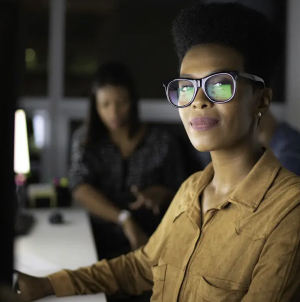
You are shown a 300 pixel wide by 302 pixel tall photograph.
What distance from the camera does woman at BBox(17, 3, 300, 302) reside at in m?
0.75

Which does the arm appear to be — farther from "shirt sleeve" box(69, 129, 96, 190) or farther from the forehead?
the forehead

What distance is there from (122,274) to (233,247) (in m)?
0.41

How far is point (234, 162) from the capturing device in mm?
908

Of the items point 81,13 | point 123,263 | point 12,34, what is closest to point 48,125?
point 81,13

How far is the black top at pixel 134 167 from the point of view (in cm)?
189

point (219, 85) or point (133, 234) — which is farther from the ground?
point (219, 85)

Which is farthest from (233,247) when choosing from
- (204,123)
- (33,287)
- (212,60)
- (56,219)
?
(56,219)

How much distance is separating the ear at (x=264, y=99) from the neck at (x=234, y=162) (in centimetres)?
7

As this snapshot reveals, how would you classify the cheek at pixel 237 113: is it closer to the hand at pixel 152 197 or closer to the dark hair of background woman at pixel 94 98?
the hand at pixel 152 197

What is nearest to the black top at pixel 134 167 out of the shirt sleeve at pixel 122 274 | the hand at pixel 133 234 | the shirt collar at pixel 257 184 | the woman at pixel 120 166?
the woman at pixel 120 166

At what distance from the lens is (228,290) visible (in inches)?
31.5

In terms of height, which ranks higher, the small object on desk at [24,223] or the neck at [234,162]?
the neck at [234,162]

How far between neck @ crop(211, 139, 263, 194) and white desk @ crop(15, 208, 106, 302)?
17.0 inches

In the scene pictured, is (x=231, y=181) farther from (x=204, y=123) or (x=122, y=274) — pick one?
(x=122, y=274)
